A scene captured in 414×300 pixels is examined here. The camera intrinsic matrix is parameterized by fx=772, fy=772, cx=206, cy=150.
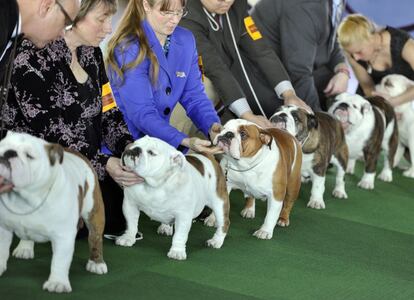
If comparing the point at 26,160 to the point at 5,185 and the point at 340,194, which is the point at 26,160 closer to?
the point at 5,185

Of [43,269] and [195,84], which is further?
[195,84]

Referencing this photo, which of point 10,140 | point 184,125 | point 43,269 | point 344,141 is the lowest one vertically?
point 344,141

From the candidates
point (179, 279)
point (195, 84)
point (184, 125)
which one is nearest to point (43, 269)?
point (179, 279)

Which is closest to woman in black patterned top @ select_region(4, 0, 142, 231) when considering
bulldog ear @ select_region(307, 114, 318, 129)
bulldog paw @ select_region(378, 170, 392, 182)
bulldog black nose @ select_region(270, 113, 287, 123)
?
bulldog black nose @ select_region(270, 113, 287, 123)

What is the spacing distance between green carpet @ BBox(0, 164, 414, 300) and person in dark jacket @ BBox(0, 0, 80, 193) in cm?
66

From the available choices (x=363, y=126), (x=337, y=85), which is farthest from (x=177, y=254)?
(x=337, y=85)

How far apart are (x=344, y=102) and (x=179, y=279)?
3.09m

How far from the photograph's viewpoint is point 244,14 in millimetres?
5613

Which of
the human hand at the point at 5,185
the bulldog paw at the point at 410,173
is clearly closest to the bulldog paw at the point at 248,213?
the human hand at the point at 5,185

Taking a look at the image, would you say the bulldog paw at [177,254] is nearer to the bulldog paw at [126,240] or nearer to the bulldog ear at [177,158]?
the bulldog paw at [126,240]

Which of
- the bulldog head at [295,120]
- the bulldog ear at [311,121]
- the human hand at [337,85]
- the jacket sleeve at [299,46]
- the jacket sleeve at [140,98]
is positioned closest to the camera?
the jacket sleeve at [140,98]

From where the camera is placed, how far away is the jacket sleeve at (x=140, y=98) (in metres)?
4.37

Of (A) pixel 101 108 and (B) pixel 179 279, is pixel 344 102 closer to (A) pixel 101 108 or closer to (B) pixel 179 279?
(A) pixel 101 108

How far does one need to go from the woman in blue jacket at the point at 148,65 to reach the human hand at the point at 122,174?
51cm
